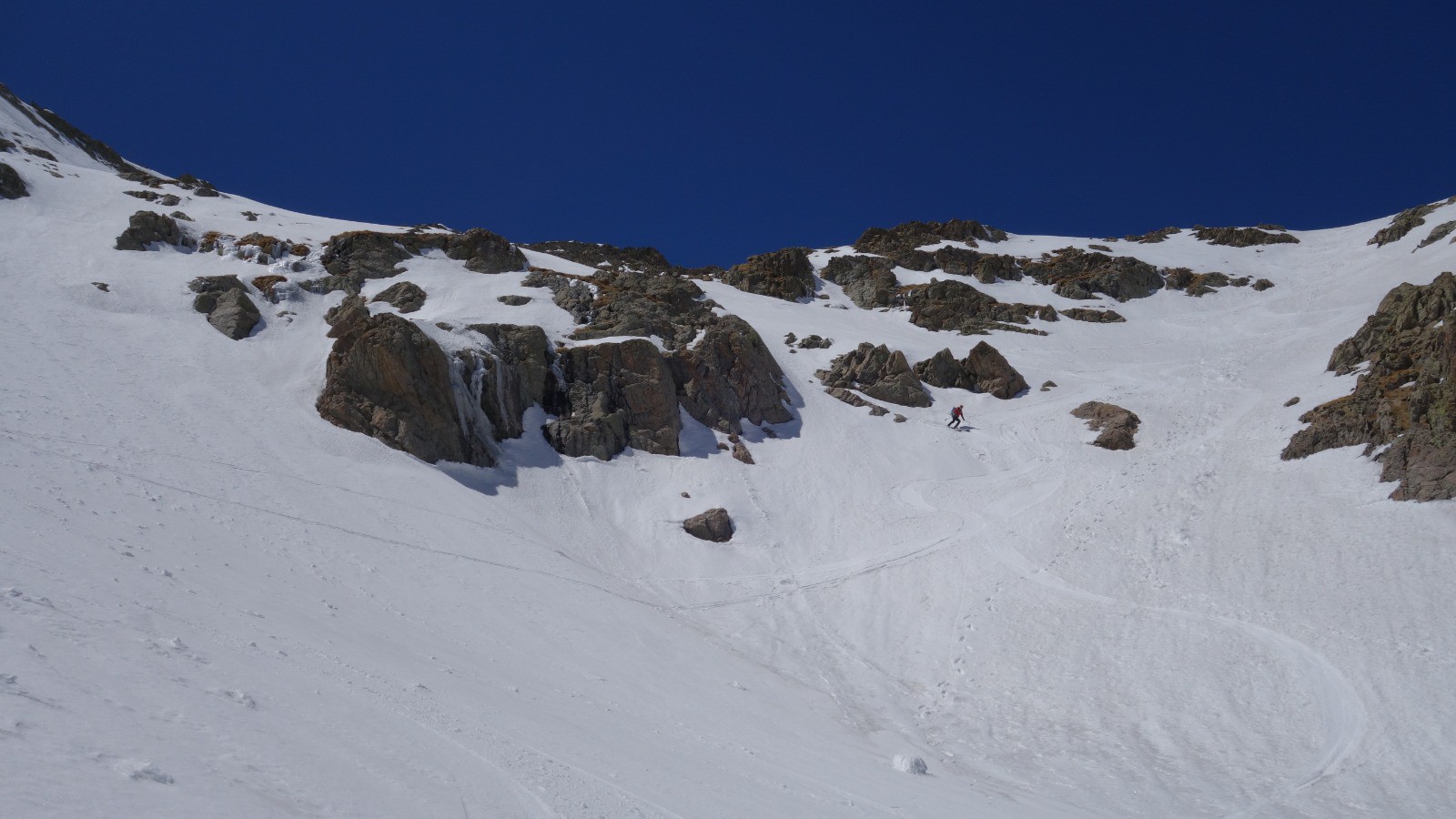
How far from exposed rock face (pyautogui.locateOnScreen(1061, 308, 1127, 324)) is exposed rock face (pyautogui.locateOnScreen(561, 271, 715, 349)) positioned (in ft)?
113

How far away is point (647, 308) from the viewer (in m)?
44.1

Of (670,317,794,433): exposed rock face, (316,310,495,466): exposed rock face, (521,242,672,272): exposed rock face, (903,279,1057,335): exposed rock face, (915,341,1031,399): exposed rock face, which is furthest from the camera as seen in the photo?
(521,242,672,272): exposed rock face

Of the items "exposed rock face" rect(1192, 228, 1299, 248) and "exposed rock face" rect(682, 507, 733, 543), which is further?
"exposed rock face" rect(1192, 228, 1299, 248)

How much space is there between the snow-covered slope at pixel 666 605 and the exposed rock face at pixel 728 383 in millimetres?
2261

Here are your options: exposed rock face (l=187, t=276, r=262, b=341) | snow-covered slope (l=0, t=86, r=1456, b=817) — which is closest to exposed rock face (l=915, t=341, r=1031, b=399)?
snow-covered slope (l=0, t=86, r=1456, b=817)

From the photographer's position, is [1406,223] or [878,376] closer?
[878,376]

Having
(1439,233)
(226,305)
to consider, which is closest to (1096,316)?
(1439,233)

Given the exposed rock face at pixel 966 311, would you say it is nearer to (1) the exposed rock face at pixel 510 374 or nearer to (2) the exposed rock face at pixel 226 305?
(1) the exposed rock face at pixel 510 374

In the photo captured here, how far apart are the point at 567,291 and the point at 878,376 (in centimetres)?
2080

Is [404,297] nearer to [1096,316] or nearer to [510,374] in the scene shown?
[510,374]

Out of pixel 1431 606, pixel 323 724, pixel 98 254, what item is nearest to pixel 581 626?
pixel 323 724

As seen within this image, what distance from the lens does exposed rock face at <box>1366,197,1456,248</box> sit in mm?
67750

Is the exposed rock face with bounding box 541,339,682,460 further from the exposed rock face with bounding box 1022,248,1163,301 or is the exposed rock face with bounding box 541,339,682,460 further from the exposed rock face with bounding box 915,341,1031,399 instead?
the exposed rock face with bounding box 1022,248,1163,301

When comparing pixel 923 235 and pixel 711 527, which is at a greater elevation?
pixel 923 235
